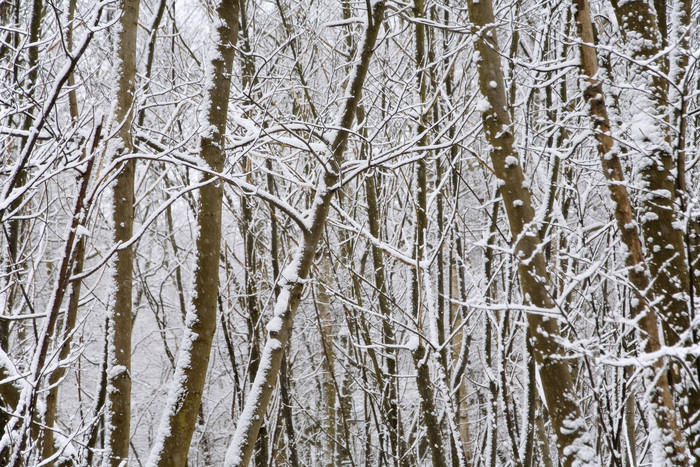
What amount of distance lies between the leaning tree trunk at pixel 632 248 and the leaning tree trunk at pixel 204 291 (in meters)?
1.70

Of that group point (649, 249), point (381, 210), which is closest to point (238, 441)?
point (649, 249)

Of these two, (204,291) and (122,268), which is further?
(122,268)

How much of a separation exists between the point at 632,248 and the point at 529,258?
1.35 ft

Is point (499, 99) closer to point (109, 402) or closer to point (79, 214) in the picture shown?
point (79, 214)

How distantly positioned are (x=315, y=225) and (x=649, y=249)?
1.67 metres

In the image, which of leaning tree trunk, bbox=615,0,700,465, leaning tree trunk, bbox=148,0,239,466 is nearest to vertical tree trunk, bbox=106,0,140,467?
leaning tree trunk, bbox=148,0,239,466

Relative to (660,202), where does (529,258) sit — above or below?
below

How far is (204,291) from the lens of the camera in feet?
7.89

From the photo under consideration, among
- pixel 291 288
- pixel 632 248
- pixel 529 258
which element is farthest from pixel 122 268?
pixel 632 248

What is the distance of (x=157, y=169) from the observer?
888 cm

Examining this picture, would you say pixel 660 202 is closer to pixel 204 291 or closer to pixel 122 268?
pixel 204 291

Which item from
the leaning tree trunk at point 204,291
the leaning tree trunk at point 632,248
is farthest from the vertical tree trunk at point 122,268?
the leaning tree trunk at point 632,248

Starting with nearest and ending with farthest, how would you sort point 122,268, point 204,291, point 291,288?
point 204,291
point 122,268
point 291,288

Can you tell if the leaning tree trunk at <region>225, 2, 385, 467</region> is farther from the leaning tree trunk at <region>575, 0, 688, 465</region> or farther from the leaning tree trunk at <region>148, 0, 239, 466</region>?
the leaning tree trunk at <region>575, 0, 688, 465</region>
